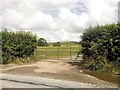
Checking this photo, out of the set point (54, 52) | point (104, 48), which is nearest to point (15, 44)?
point (104, 48)

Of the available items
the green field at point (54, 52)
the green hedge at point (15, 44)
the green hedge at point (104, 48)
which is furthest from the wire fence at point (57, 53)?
the green hedge at point (104, 48)

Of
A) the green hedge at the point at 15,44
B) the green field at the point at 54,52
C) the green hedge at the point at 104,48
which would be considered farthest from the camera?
the green field at the point at 54,52

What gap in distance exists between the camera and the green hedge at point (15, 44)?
2467cm

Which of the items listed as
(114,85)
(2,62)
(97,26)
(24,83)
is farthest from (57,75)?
(2,62)

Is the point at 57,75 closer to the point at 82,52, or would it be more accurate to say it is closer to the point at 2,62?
the point at 82,52

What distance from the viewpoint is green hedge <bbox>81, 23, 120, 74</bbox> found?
18562 mm

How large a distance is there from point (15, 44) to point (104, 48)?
28.6 ft

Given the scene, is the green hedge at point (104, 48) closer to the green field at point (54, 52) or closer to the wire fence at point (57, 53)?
the wire fence at point (57, 53)

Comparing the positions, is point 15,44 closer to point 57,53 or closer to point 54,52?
point 57,53

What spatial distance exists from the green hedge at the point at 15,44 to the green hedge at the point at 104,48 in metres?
6.65

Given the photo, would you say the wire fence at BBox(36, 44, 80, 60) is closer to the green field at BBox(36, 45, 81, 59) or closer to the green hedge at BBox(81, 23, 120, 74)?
the green field at BBox(36, 45, 81, 59)

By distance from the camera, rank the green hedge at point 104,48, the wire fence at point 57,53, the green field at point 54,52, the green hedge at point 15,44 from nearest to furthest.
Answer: the green hedge at point 104,48
the green hedge at point 15,44
the wire fence at point 57,53
the green field at point 54,52

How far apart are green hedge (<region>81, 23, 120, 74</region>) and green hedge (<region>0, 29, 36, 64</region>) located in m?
6.65

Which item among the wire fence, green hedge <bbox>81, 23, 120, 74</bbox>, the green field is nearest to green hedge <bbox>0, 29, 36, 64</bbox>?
the wire fence
